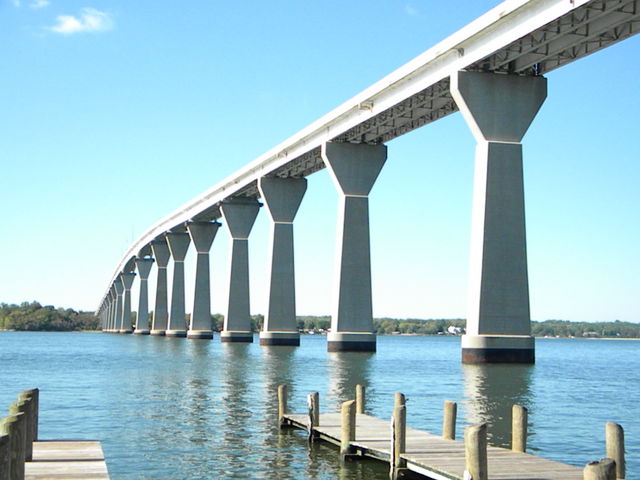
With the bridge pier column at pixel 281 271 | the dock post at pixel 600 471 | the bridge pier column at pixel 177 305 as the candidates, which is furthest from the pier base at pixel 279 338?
the dock post at pixel 600 471

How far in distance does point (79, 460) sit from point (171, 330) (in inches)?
4140

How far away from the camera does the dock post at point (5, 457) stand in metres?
13.0

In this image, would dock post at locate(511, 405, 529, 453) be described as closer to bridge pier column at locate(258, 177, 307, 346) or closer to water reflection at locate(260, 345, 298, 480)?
water reflection at locate(260, 345, 298, 480)

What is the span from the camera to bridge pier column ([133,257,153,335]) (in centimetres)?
15962

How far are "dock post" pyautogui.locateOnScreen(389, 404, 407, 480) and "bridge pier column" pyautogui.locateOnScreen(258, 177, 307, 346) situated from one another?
59.2 meters

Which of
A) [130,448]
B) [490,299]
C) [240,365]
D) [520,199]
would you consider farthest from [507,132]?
[130,448]

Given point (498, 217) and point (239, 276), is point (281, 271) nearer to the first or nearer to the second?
point (239, 276)

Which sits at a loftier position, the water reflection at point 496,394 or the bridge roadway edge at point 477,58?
the bridge roadway edge at point 477,58

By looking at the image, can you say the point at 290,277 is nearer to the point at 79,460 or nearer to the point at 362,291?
the point at 362,291

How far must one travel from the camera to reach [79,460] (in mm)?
18531

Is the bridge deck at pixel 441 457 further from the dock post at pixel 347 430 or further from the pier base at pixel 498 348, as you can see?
the pier base at pixel 498 348

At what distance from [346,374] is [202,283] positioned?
61290 mm

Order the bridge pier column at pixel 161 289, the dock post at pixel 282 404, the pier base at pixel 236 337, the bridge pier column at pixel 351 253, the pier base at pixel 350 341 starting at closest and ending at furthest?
→ 1. the dock post at pixel 282 404
2. the pier base at pixel 350 341
3. the bridge pier column at pixel 351 253
4. the pier base at pixel 236 337
5. the bridge pier column at pixel 161 289

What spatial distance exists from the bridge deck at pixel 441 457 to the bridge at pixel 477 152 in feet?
78.8
